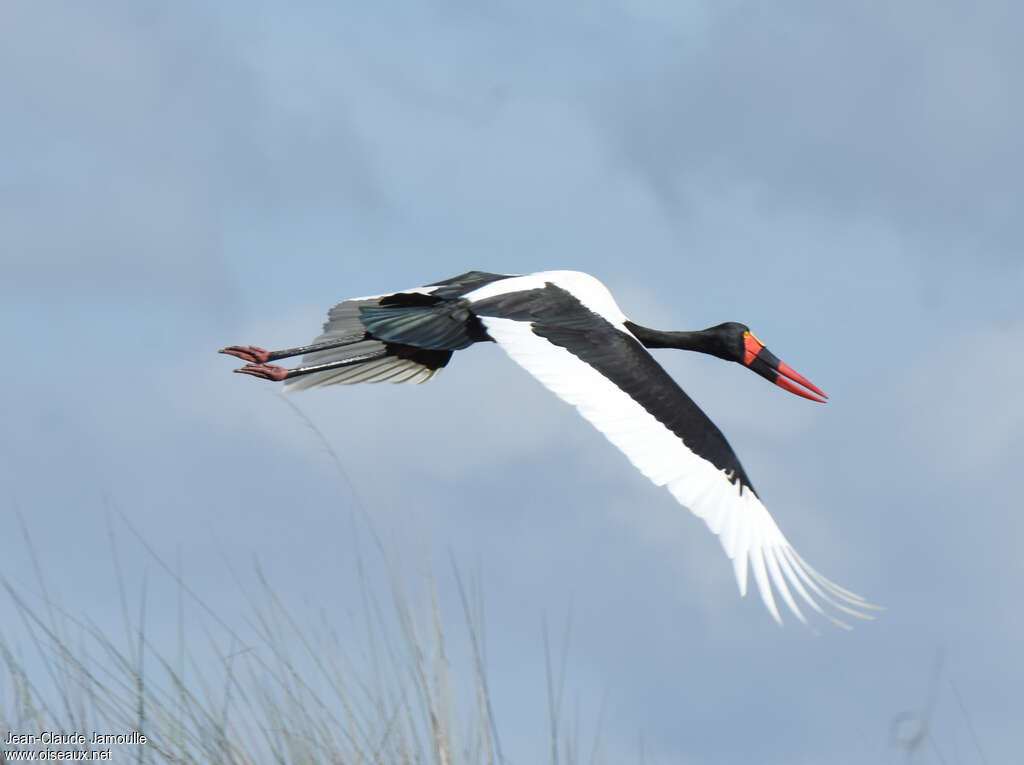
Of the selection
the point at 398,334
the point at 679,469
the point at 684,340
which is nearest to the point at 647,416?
the point at 679,469

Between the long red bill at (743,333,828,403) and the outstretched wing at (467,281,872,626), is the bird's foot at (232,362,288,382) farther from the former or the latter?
the long red bill at (743,333,828,403)

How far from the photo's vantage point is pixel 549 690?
428 cm

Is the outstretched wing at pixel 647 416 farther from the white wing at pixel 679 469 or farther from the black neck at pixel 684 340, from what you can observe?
the black neck at pixel 684 340

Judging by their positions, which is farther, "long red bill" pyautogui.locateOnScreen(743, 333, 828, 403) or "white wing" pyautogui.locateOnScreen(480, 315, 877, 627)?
"long red bill" pyautogui.locateOnScreen(743, 333, 828, 403)

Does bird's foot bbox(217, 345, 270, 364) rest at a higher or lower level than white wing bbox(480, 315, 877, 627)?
higher

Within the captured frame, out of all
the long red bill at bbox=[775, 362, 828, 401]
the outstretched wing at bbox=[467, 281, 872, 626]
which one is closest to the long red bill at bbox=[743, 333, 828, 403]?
the long red bill at bbox=[775, 362, 828, 401]

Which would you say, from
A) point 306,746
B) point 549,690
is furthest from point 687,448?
point 306,746

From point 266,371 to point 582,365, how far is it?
Answer: 2.61 meters

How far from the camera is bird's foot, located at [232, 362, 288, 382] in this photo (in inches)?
328

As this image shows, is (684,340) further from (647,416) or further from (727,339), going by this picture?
(647,416)

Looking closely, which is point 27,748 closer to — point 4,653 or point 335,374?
point 4,653

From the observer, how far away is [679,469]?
6.51 metres

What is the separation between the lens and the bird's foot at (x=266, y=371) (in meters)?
8.34

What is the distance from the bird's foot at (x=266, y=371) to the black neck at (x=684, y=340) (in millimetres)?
2789
